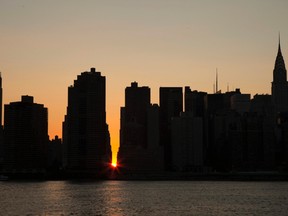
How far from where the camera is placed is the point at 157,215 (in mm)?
110500

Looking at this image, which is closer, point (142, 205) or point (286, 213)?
point (286, 213)

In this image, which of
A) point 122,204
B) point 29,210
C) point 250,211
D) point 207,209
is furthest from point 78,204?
point 250,211

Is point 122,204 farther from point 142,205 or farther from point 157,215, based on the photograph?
point 157,215

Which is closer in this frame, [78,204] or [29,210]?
[29,210]

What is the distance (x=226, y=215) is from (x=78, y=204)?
3736 centimetres

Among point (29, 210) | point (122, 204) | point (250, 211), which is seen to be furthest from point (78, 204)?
point (250, 211)

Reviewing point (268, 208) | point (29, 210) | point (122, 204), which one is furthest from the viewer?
point (122, 204)

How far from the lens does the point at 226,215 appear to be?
367ft

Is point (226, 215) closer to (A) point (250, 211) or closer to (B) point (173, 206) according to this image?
(A) point (250, 211)

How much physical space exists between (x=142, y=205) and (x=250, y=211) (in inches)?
987

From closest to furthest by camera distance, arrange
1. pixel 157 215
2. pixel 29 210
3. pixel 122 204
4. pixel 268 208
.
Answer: pixel 157 215 < pixel 29 210 < pixel 268 208 < pixel 122 204

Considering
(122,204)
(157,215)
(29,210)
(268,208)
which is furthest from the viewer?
(122,204)

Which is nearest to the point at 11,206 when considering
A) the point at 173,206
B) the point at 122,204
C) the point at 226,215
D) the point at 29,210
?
the point at 29,210

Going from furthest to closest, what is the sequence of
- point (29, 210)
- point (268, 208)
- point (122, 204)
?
1. point (122, 204)
2. point (268, 208)
3. point (29, 210)
